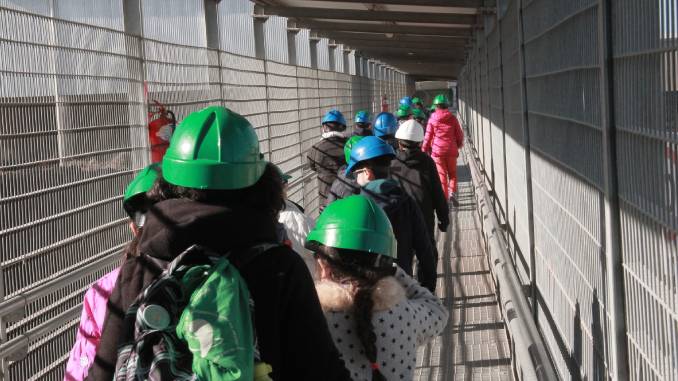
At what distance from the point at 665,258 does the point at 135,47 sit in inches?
219

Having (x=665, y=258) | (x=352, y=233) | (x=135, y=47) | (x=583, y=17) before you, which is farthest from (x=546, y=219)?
(x=135, y=47)

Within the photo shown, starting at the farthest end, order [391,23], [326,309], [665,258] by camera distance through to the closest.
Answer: [391,23]
[326,309]
[665,258]

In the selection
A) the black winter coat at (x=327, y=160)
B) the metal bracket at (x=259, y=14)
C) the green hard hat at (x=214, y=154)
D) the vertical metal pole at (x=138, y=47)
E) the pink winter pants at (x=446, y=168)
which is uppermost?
the metal bracket at (x=259, y=14)

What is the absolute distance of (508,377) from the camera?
7051mm

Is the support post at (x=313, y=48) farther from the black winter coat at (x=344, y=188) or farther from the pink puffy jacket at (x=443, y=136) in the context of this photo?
the black winter coat at (x=344, y=188)

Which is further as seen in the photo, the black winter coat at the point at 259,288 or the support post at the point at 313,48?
the support post at the point at 313,48

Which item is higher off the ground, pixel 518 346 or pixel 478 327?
pixel 518 346

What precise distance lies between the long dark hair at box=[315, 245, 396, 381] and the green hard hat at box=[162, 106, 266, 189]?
2.91 ft

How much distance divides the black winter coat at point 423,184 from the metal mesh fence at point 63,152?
6.25 feet

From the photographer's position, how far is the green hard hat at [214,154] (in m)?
2.64

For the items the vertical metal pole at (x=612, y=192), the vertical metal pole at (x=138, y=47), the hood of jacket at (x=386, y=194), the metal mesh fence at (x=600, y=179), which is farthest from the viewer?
the vertical metal pole at (x=138, y=47)

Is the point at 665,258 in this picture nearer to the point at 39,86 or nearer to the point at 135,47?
the point at 39,86

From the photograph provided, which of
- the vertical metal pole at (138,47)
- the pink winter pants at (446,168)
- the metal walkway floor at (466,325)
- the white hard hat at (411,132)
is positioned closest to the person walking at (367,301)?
the metal walkway floor at (466,325)

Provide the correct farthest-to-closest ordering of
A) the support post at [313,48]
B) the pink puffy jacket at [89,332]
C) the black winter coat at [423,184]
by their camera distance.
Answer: the support post at [313,48]
the black winter coat at [423,184]
the pink puffy jacket at [89,332]
